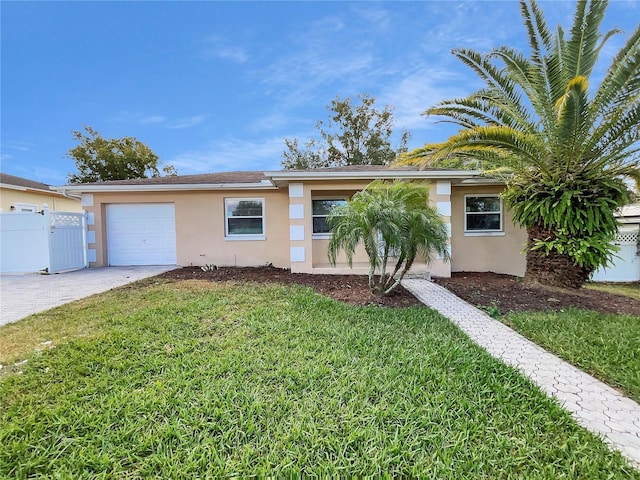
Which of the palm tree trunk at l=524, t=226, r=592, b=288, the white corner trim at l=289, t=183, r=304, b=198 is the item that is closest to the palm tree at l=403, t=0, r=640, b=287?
the palm tree trunk at l=524, t=226, r=592, b=288

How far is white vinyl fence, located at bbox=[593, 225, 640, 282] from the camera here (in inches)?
417

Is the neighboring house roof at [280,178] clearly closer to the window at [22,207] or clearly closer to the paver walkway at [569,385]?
the paver walkway at [569,385]

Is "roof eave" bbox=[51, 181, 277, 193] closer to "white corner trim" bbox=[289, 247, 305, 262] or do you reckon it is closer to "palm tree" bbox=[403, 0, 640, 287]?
"white corner trim" bbox=[289, 247, 305, 262]

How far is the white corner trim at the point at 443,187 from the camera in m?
9.34

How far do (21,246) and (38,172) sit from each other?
14528mm

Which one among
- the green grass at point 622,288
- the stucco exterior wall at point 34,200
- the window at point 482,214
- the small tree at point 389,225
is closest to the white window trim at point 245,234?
the small tree at point 389,225

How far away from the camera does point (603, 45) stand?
698 cm

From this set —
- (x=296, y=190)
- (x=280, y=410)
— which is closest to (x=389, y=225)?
(x=280, y=410)

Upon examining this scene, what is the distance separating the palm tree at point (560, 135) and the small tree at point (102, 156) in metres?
25.2

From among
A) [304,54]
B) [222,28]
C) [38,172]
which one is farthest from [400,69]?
[38,172]

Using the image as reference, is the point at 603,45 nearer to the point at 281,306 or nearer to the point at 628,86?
the point at 628,86

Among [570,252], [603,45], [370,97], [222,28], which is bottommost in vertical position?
[570,252]

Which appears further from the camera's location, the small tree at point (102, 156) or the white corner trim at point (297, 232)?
the small tree at point (102, 156)

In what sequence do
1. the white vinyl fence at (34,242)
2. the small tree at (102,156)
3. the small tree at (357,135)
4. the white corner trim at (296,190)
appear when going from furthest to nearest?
→ the small tree at (357,135), the small tree at (102,156), the white vinyl fence at (34,242), the white corner trim at (296,190)
